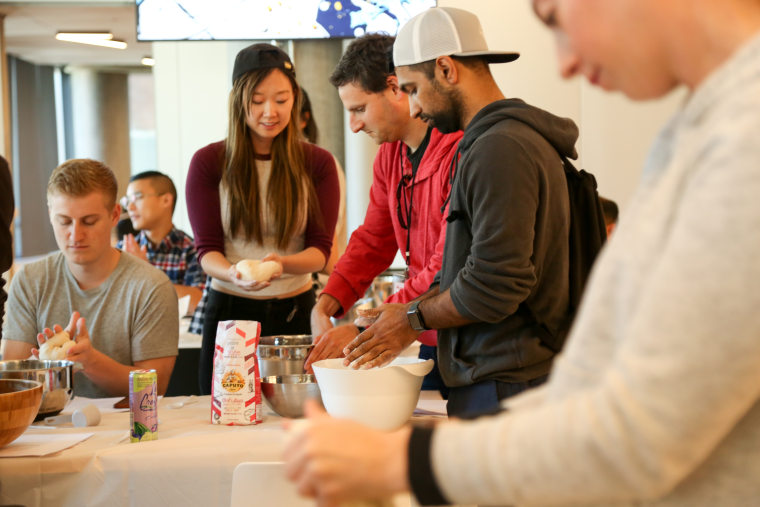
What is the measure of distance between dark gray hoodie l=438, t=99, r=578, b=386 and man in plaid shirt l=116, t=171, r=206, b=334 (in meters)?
2.75

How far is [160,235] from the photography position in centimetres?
429

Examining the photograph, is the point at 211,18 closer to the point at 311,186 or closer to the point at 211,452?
the point at 311,186

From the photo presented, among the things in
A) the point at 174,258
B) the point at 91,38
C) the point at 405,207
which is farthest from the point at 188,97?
the point at 91,38

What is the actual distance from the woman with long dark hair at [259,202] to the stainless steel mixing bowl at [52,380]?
677 millimetres

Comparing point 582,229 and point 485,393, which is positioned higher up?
point 582,229

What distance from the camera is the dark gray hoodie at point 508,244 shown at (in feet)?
4.79

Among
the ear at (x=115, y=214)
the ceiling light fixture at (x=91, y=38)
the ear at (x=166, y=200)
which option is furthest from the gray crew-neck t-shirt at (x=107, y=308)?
the ceiling light fixture at (x=91, y=38)

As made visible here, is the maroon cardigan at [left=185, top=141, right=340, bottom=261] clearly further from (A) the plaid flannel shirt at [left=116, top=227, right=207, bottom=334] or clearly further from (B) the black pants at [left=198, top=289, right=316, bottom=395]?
(A) the plaid flannel shirt at [left=116, top=227, right=207, bottom=334]

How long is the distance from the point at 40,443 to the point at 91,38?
7.45 metres

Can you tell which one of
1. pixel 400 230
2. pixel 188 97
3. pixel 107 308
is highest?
pixel 188 97

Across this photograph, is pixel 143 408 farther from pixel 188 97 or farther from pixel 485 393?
pixel 188 97

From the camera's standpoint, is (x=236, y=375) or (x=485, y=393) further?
(x=236, y=375)

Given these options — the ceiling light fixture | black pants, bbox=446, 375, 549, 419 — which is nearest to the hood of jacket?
black pants, bbox=446, 375, 549, 419

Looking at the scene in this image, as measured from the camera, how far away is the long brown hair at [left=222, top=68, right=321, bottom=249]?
254 cm
